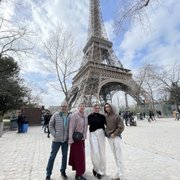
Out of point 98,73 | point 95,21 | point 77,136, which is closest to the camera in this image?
point 77,136

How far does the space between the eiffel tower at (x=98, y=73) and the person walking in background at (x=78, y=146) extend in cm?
2725

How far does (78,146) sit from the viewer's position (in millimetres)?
4551

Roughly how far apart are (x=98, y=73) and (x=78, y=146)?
32325 millimetres

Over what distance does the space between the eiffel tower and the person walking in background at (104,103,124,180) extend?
89.5 ft

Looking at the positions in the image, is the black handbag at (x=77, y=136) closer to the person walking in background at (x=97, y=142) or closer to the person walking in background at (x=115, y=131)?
the person walking in background at (x=97, y=142)

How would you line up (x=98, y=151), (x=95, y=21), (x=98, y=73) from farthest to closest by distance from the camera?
(x=95, y=21)
(x=98, y=73)
(x=98, y=151)

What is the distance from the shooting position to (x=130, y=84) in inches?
1545

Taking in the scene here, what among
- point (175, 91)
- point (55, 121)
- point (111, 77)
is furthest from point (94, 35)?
point (55, 121)

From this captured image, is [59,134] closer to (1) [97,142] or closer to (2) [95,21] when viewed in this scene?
(1) [97,142]

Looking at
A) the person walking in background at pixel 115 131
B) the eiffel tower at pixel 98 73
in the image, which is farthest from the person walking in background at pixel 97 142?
the eiffel tower at pixel 98 73

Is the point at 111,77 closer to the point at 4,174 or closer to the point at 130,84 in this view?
the point at 130,84

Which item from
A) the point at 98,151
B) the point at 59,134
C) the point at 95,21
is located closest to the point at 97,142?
the point at 98,151

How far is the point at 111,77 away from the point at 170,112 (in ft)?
42.1

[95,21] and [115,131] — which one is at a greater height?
[95,21]
